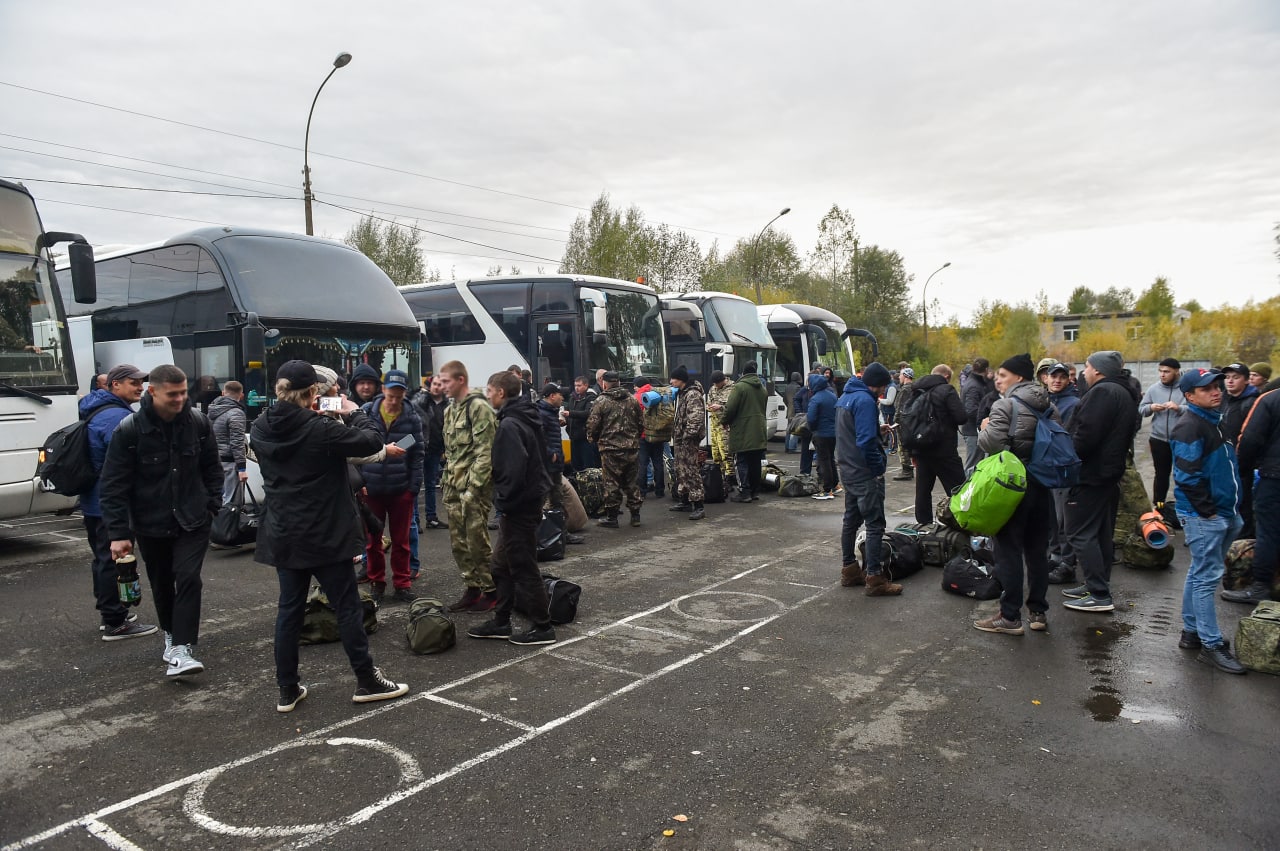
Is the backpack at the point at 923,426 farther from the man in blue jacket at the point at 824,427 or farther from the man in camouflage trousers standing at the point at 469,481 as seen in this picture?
the man in camouflage trousers standing at the point at 469,481

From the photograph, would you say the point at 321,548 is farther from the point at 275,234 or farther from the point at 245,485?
the point at 275,234

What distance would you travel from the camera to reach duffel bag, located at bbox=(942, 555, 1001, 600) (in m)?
6.98

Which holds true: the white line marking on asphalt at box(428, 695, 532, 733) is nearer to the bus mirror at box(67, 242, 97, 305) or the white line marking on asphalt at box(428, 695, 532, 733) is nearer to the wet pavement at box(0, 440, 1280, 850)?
the wet pavement at box(0, 440, 1280, 850)

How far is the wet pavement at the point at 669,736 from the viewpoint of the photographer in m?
3.49

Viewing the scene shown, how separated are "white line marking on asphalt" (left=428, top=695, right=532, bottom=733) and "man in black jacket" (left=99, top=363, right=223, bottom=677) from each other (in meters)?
1.59

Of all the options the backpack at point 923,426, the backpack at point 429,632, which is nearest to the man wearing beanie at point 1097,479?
the backpack at point 923,426

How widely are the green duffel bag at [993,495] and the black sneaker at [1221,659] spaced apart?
56.9 inches

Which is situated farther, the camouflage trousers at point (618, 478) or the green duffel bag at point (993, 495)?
the camouflage trousers at point (618, 478)

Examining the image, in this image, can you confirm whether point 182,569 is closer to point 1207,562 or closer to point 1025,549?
point 1025,549

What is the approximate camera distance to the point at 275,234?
11.3m

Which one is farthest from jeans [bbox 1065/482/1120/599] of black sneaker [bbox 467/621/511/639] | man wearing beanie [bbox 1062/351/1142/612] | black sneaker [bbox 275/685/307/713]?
black sneaker [bbox 275/685/307/713]

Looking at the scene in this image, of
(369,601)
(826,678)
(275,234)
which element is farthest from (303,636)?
(275,234)

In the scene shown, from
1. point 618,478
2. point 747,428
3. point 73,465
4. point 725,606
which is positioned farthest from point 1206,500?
point 73,465

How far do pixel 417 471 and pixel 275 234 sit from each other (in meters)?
5.62
